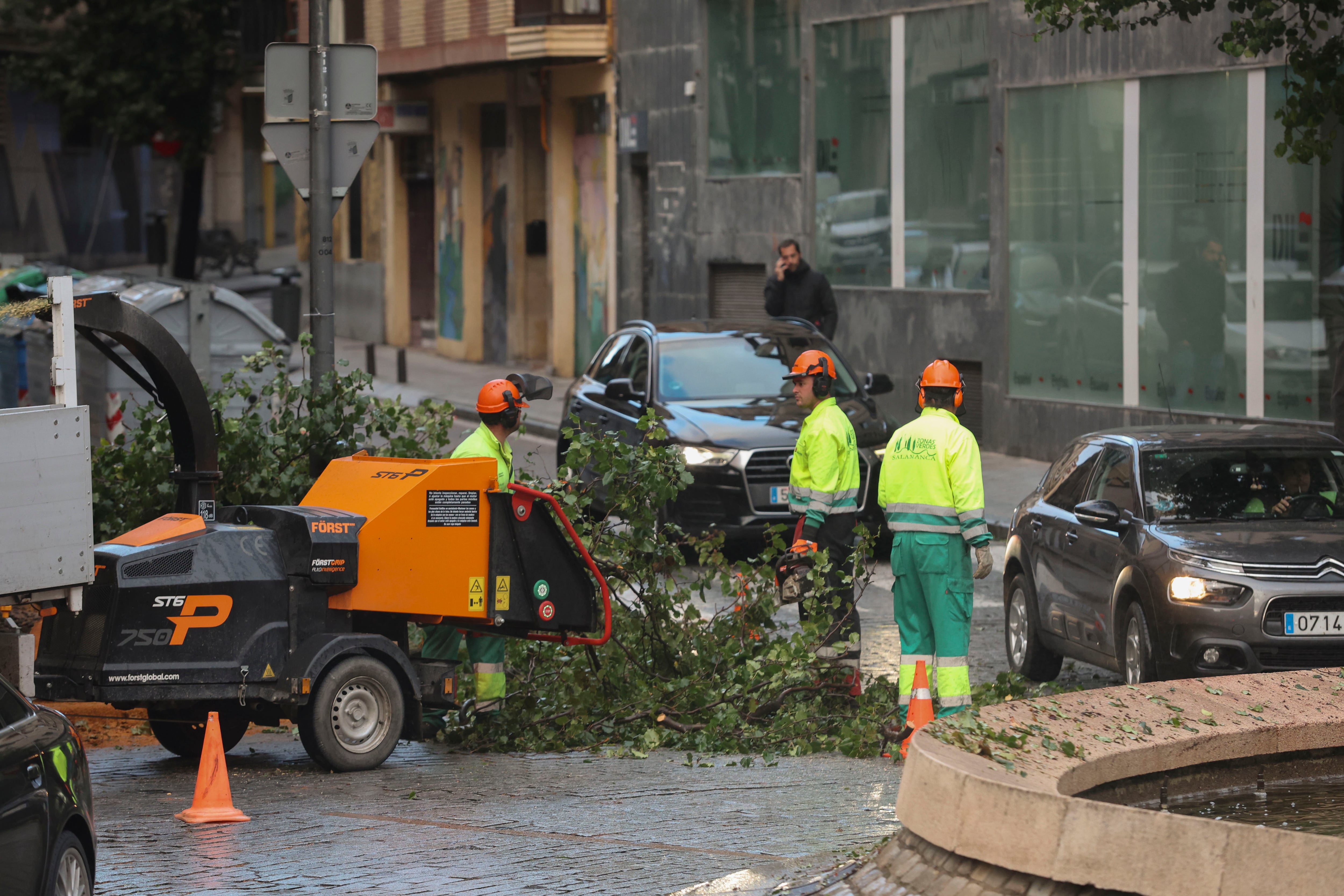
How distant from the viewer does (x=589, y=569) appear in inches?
364

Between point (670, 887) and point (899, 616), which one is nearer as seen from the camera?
point (670, 887)

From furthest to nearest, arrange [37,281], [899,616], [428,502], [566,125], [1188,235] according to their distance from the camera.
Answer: [566,125], [37,281], [1188,235], [899,616], [428,502]

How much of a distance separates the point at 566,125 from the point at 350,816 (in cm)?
2383

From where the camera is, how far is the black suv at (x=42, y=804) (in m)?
5.09

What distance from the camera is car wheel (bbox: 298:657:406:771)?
8289mm

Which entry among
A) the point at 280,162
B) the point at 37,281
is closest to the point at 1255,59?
the point at 280,162

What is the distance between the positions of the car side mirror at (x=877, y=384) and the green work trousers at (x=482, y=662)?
242 inches

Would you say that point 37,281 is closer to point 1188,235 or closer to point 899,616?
point 1188,235

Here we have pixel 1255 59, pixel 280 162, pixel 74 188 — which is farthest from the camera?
pixel 74 188

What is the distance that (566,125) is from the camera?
30.4 m

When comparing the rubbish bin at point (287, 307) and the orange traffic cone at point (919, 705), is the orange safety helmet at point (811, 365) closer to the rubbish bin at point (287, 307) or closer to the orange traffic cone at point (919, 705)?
the orange traffic cone at point (919, 705)

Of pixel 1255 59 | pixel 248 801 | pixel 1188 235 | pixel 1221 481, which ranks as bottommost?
pixel 248 801

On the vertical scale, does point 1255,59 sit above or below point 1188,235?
above

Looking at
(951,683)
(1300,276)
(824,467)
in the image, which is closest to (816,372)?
(824,467)
